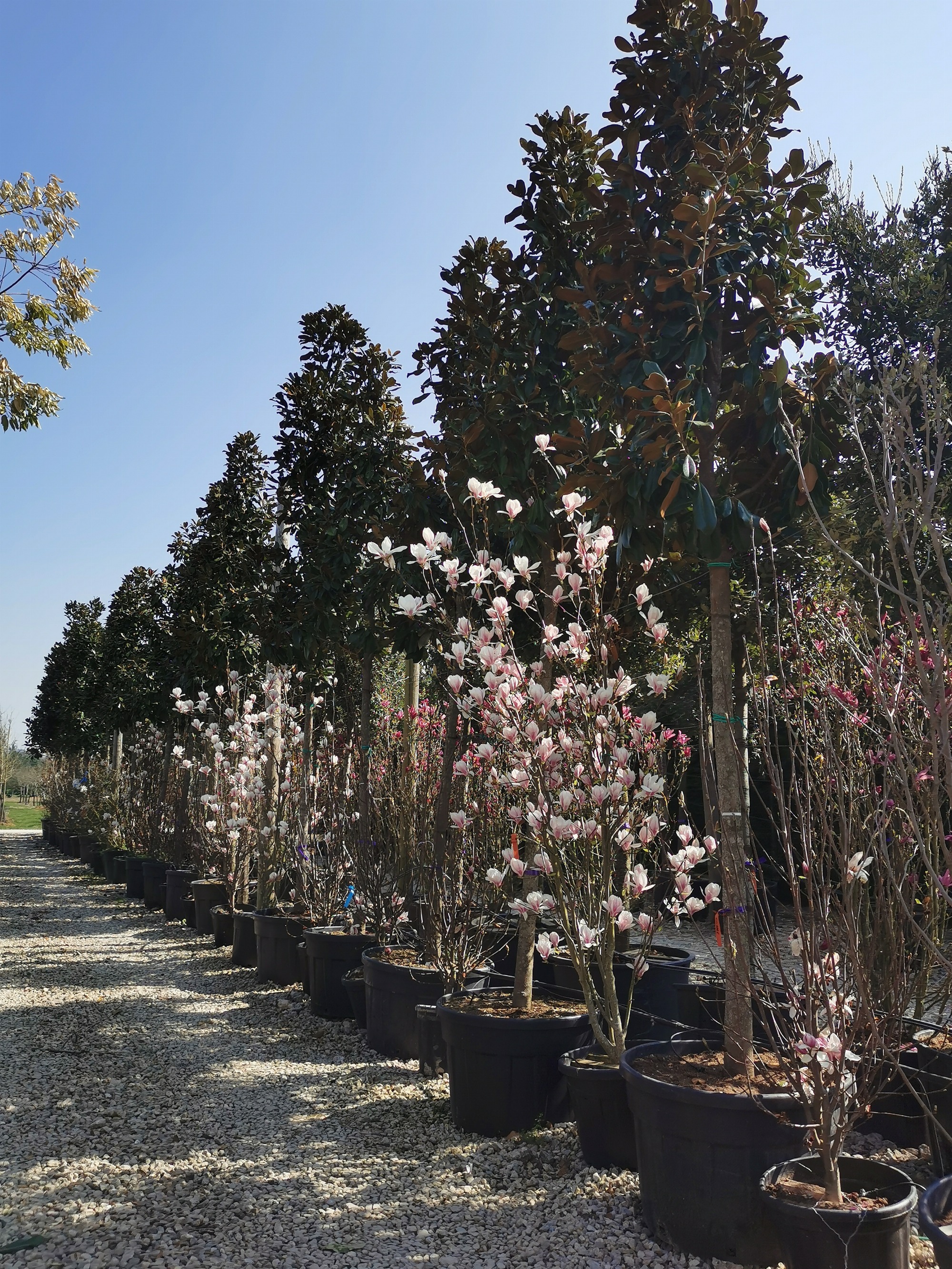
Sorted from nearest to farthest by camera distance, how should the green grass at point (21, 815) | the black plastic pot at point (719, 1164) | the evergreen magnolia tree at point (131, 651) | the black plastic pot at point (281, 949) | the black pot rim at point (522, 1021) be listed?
the black plastic pot at point (719, 1164)
the black pot rim at point (522, 1021)
the black plastic pot at point (281, 949)
the evergreen magnolia tree at point (131, 651)
the green grass at point (21, 815)

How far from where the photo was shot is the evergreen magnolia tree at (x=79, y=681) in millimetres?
19328

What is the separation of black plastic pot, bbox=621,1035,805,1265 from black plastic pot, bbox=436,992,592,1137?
0.93 meters

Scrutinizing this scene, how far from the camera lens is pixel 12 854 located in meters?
20.3

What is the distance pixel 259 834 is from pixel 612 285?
5657mm

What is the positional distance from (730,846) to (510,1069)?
1.40 metres

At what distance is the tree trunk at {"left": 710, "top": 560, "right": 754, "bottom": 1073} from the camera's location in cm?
278

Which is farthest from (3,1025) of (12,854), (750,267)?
(12,854)

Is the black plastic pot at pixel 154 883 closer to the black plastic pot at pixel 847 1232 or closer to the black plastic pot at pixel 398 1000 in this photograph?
the black plastic pot at pixel 398 1000

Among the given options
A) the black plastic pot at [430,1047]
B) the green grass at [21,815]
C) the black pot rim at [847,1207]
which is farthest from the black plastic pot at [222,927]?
the green grass at [21,815]

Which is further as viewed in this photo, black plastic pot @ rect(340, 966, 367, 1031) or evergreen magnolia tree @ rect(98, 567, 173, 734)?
evergreen magnolia tree @ rect(98, 567, 173, 734)

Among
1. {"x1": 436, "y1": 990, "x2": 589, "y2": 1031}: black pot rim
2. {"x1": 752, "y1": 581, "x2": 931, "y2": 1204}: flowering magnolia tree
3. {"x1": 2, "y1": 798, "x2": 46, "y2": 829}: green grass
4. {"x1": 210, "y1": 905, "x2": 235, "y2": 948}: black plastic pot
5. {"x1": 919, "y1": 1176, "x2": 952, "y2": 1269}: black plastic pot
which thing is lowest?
{"x1": 2, "y1": 798, "x2": 46, "y2": 829}: green grass

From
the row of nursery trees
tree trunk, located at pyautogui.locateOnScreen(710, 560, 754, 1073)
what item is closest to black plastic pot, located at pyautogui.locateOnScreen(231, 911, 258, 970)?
the row of nursery trees

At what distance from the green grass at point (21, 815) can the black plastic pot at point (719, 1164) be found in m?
30.6

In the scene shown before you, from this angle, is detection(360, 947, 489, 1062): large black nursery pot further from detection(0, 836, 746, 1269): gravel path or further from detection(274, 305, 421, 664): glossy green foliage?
detection(274, 305, 421, 664): glossy green foliage
